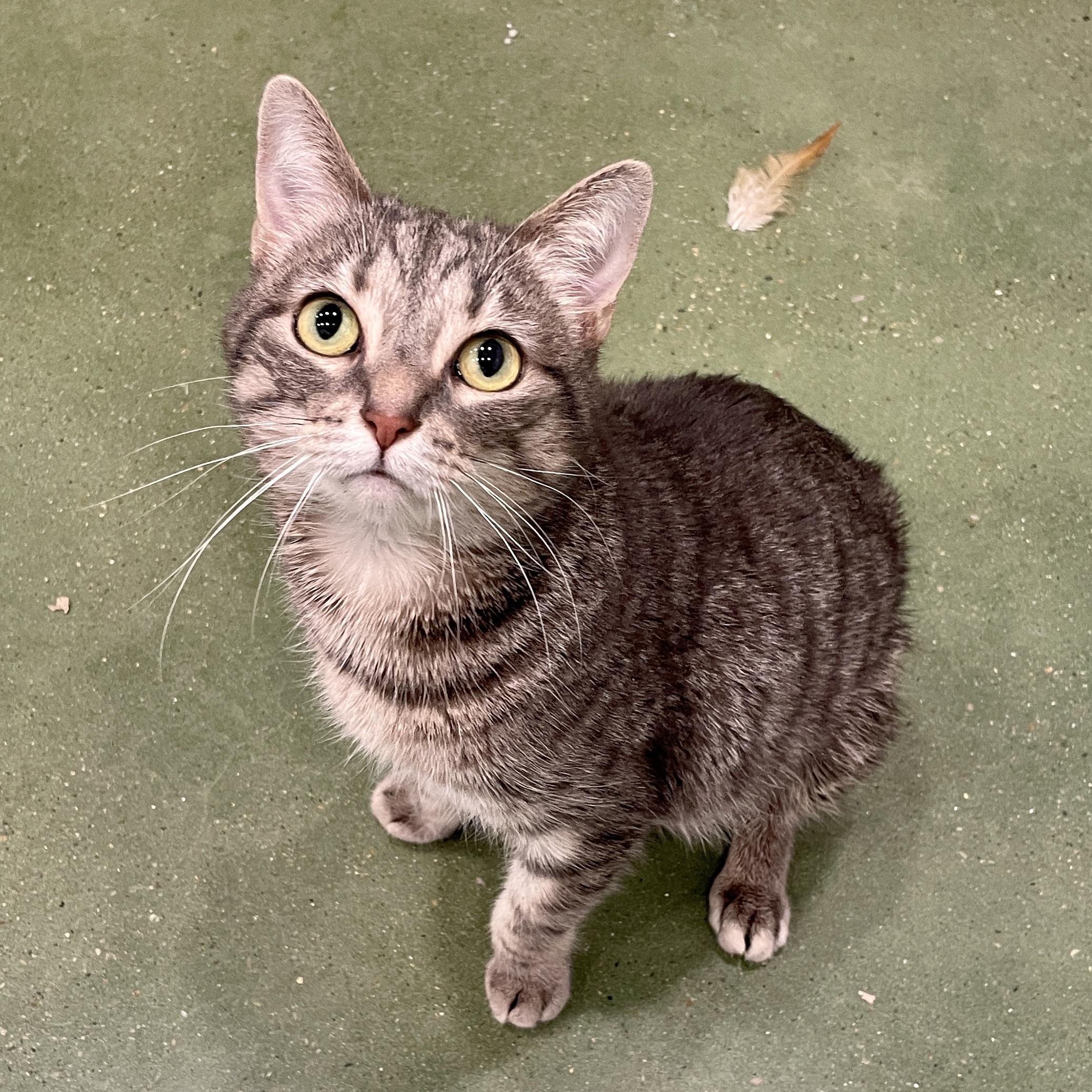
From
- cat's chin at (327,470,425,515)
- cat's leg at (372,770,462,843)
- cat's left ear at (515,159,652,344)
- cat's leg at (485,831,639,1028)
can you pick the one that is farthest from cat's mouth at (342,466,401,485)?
cat's leg at (372,770,462,843)

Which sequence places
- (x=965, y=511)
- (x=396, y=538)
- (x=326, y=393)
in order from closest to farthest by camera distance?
1. (x=326, y=393)
2. (x=396, y=538)
3. (x=965, y=511)

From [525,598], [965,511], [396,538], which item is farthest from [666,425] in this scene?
[965,511]

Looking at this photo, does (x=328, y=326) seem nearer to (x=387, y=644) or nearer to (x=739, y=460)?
(x=387, y=644)

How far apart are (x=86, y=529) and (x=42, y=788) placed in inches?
19.2

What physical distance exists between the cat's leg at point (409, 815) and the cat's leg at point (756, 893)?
49 cm

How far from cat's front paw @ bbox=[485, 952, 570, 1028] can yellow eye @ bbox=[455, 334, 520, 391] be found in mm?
978

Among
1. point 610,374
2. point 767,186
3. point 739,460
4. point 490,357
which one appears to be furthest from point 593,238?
point 767,186

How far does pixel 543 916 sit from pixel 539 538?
2.01 feet

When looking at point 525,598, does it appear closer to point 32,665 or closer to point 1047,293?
point 32,665

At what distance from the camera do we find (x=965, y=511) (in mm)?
2098

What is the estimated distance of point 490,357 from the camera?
1231mm

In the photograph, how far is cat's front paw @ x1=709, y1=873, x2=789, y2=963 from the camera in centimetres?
180

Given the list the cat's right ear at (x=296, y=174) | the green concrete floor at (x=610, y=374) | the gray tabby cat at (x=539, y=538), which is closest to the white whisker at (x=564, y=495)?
the gray tabby cat at (x=539, y=538)

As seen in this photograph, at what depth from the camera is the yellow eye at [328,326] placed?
120cm
